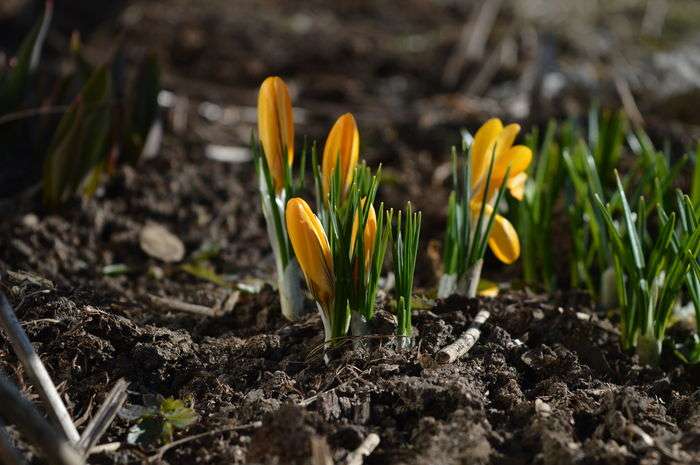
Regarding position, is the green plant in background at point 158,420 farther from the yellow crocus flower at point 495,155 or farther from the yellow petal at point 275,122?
the yellow crocus flower at point 495,155

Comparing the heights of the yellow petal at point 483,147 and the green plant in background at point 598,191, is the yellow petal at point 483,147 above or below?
above

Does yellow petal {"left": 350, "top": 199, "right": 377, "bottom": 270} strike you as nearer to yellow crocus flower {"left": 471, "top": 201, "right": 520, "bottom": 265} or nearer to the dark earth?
the dark earth

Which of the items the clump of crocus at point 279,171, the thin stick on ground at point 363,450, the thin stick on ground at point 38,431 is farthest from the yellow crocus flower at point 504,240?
the thin stick on ground at point 38,431

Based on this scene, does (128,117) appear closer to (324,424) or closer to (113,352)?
(113,352)

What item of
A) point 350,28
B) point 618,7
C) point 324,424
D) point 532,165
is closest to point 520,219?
point 532,165

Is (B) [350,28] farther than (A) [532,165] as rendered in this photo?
Yes

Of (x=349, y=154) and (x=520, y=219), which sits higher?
(x=349, y=154)

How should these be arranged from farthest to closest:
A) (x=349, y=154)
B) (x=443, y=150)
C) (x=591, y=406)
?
(x=443, y=150) → (x=349, y=154) → (x=591, y=406)
